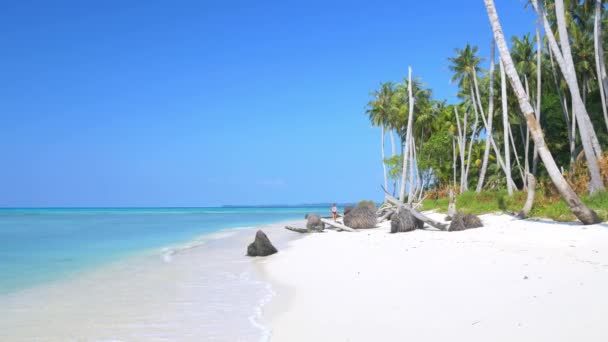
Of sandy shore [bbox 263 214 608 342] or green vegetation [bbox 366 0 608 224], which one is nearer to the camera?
sandy shore [bbox 263 214 608 342]

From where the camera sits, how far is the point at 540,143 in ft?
46.3

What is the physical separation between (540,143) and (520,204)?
6.75 metres

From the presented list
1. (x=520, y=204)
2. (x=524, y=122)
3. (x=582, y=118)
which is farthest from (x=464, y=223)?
(x=524, y=122)

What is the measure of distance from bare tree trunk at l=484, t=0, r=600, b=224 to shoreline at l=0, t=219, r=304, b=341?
936 cm

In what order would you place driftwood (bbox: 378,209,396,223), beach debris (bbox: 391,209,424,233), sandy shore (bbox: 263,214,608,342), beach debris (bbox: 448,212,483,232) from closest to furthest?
sandy shore (bbox: 263,214,608,342), beach debris (bbox: 448,212,483,232), beach debris (bbox: 391,209,424,233), driftwood (bbox: 378,209,396,223)

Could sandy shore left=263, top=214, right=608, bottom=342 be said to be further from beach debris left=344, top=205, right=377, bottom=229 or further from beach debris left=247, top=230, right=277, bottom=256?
beach debris left=344, top=205, right=377, bottom=229

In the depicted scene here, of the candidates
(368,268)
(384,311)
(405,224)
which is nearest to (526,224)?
(405,224)

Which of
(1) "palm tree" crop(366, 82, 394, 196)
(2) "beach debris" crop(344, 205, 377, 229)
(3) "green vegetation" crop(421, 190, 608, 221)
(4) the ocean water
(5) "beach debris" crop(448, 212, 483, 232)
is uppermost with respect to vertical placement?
(1) "palm tree" crop(366, 82, 394, 196)

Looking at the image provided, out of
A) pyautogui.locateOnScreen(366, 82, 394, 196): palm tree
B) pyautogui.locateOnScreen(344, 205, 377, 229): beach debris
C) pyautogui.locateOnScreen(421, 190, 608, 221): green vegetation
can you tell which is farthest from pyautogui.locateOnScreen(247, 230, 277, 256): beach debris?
pyautogui.locateOnScreen(366, 82, 394, 196): palm tree

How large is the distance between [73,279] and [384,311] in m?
8.79

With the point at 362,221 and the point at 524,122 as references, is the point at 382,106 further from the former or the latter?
the point at 362,221

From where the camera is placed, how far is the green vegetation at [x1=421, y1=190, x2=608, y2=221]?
560 inches

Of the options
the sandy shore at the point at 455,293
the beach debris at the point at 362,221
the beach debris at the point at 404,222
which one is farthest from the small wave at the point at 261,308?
the beach debris at the point at 362,221

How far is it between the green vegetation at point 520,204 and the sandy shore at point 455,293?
10.2ft
